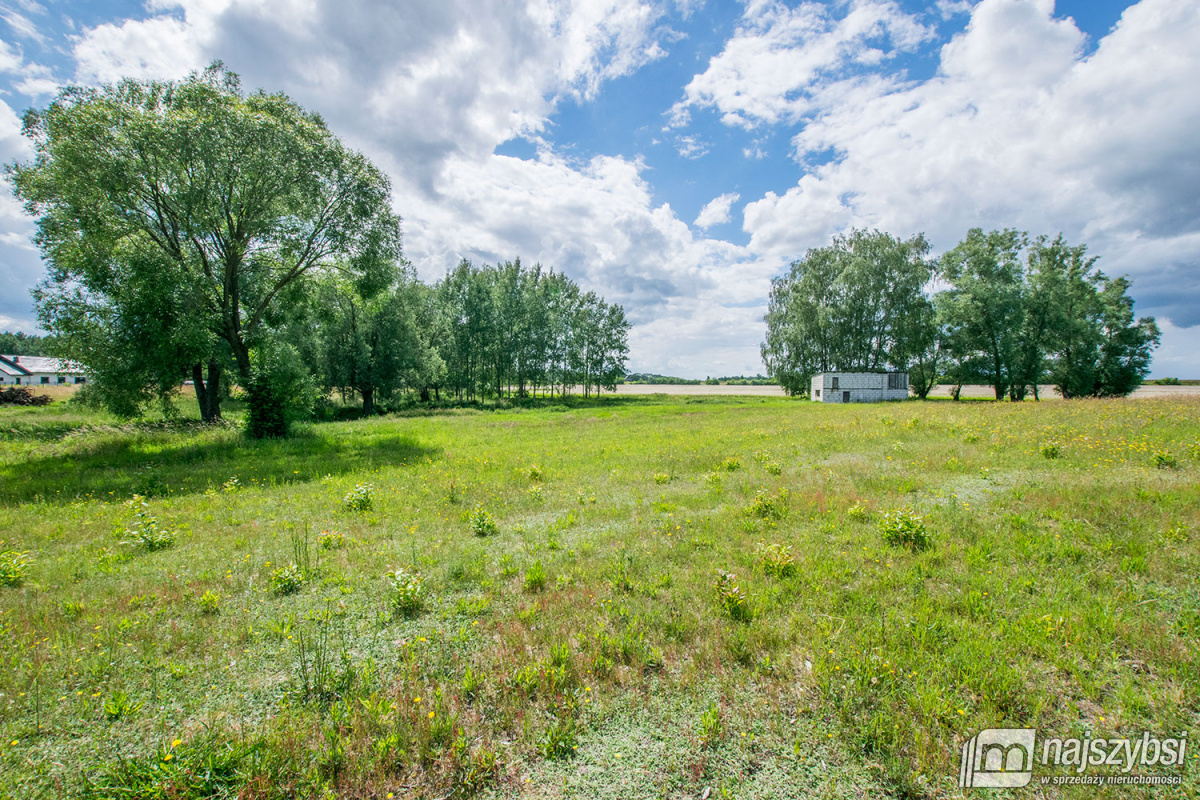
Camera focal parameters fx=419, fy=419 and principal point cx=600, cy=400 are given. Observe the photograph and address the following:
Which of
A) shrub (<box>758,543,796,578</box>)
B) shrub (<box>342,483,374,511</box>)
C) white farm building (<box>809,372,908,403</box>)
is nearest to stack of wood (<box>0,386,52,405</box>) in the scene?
shrub (<box>342,483,374,511</box>)

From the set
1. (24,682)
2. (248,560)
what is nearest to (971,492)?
(248,560)

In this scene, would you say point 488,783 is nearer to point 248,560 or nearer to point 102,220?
point 248,560

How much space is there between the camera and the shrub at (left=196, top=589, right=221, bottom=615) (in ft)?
21.4

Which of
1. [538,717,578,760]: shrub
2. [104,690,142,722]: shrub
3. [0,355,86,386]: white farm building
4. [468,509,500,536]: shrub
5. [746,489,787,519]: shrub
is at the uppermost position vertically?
[0,355,86,386]: white farm building

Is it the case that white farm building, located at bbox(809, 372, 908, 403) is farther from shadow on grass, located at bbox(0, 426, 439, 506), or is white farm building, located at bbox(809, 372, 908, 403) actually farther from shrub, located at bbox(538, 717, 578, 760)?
shrub, located at bbox(538, 717, 578, 760)

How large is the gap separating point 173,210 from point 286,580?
29731 mm

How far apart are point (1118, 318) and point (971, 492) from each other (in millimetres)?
65690

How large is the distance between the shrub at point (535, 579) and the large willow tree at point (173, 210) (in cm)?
2548

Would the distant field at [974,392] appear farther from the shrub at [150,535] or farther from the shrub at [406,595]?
the shrub at [150,535]

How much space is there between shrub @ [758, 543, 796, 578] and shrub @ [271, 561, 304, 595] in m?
8.18

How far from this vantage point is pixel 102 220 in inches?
880

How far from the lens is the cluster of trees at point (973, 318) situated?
4881cm

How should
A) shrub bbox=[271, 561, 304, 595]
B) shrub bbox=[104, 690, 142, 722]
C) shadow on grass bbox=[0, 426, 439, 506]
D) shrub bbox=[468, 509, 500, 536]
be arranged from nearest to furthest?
shrub bbox=[104, 690, 142, 722], shrub bbox=[271, 561, 304, 595], shrub bbox=[468, 509, 500, 536], shadow on grass bbox=[0, 426, 439, 506]

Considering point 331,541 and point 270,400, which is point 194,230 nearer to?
point 270,400
